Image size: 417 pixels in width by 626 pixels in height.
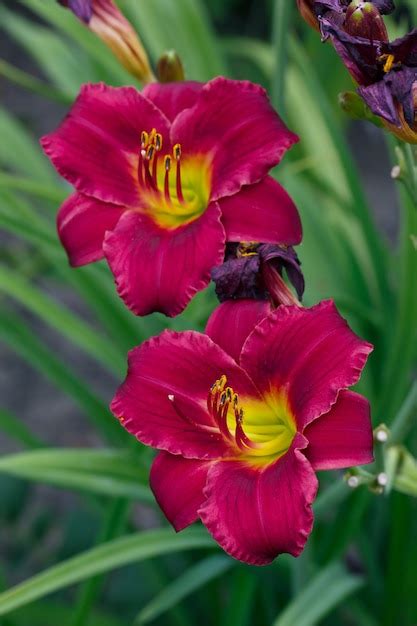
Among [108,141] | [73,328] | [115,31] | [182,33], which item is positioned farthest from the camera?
[182,33]

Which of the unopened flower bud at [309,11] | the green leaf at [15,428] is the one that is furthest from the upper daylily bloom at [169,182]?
the green leaf at [15,428]

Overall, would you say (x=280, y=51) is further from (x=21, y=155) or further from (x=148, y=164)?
(x=21, y=155)

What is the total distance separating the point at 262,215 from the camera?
2.59 ft

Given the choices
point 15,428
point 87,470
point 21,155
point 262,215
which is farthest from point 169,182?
point 21,155

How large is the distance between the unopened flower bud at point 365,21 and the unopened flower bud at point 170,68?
12.7 inches

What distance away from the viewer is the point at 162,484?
780 mm

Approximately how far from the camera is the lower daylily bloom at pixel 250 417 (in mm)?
709

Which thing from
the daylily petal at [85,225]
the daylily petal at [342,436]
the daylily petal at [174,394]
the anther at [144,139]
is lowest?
the daylily petal at [342,436]

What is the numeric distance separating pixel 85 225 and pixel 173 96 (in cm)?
16

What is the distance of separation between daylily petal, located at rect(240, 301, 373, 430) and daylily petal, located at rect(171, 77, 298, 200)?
14cm

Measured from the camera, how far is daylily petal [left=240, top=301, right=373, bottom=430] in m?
0.72

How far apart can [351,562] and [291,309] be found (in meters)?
0.79

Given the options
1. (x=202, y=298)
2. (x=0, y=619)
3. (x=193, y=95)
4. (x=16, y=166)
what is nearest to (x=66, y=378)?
(x=202, y=298)

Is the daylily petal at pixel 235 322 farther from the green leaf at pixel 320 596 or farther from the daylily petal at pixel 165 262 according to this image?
the green leaf at pixel 320 596
